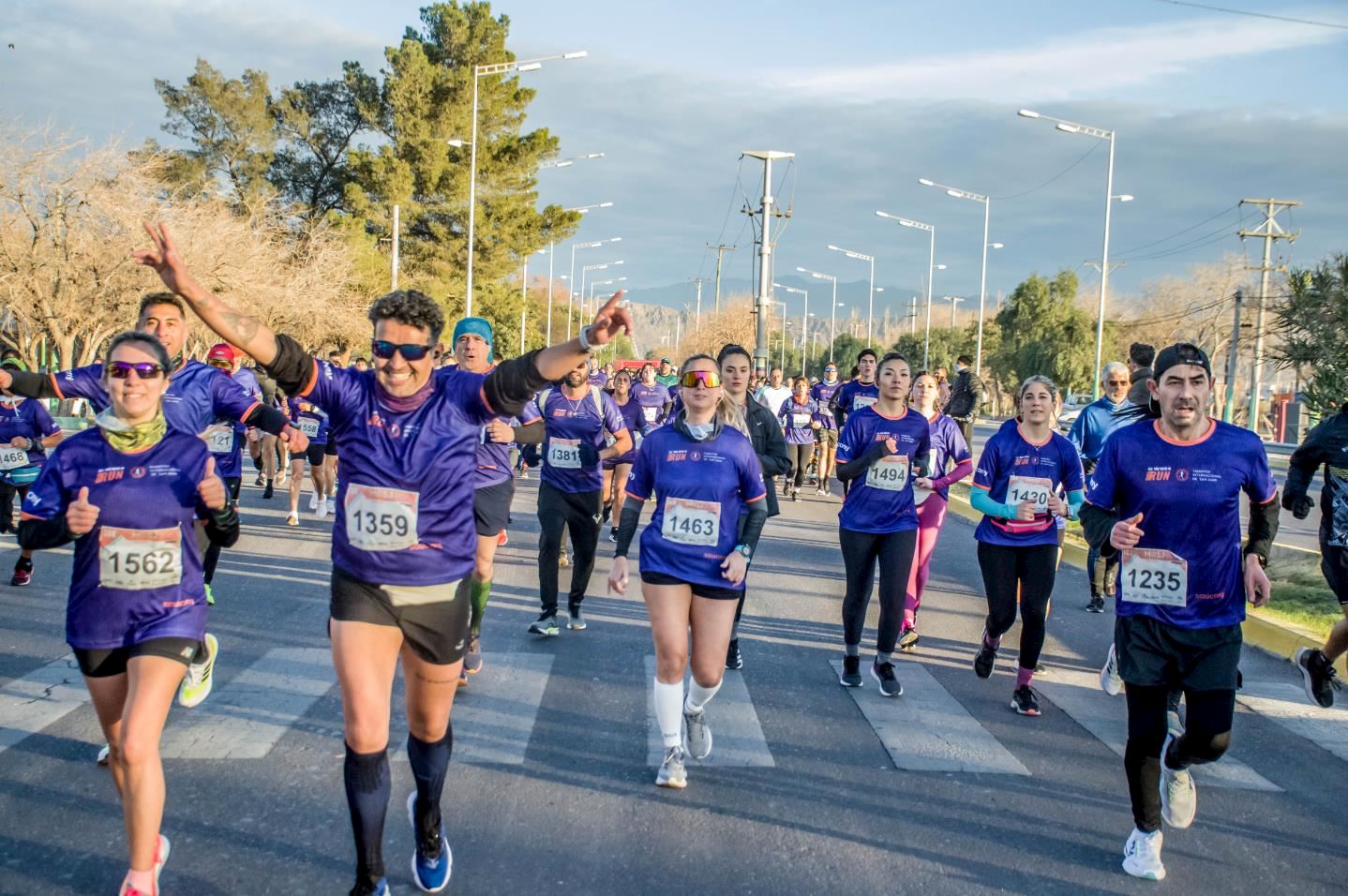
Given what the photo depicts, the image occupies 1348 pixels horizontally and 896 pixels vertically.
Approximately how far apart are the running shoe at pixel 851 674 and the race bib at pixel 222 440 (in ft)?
17.2

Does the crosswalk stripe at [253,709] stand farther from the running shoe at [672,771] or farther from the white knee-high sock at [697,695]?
the white knee-high sock at [697,695]

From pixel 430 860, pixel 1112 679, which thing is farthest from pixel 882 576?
pixel 430 860

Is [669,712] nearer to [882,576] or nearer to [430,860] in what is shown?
[430,860]

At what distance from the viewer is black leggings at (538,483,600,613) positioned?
27.8 feet

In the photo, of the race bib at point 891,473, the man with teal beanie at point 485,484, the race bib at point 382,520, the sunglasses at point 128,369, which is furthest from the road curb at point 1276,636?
the sunglasses at point 128,369

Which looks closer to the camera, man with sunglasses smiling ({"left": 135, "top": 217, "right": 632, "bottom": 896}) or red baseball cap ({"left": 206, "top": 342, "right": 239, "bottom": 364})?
man with sunglasses smiling ({"left": 135, "top": 217, "right": 632, "bottom": 896})

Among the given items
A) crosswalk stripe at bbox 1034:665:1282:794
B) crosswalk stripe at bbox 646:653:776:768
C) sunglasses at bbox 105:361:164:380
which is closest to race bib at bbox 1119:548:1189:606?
crosswalk stripe at bbox 1034:665:1282:794

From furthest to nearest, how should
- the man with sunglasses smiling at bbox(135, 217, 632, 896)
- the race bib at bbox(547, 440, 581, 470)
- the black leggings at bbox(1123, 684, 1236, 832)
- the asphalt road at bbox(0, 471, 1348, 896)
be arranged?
the race bib at bbox(547, 440, 581, 470) < the black leggings at bbox(1123, 684, 1236, 832) < the asphalt road at bbox(0, 471, 1348, 896) < the man with sunglasses smiling at bbox(135, 217, 632, 896)

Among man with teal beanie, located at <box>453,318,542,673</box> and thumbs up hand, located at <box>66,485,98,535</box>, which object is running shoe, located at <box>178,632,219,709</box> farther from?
man with teal beanie, located at <box>453,318,542,673</box>

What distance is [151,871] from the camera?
383 cm

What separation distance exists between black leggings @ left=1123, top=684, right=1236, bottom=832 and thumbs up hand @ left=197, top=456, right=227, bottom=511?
372 centimetres

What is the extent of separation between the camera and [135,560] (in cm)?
409

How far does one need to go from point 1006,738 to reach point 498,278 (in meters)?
49.3

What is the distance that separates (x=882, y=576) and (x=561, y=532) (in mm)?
2595
